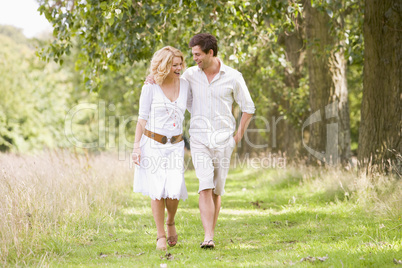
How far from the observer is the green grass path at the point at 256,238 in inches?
194

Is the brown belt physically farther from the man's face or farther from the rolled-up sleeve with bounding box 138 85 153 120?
the man's face

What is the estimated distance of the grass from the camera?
16.6ft

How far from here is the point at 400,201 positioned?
643 cm

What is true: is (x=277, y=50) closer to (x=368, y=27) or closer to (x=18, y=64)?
(x=368, y=27)

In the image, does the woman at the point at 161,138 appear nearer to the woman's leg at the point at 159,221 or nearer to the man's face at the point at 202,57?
the woman's leg at the point at 159,221

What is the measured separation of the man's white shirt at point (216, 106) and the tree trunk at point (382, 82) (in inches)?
129

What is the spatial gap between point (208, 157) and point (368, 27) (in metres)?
4.33

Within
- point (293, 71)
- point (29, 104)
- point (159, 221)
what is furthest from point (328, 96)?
point (29, 104)

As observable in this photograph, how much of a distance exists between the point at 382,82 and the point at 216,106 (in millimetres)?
3723

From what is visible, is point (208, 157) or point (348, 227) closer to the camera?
point (208, 157)

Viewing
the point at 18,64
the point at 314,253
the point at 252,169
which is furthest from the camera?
the point at 18,64

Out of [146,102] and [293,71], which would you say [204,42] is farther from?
Answer: [293,71]

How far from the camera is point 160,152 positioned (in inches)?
222

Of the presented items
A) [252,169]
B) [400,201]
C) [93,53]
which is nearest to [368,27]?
[400,201]
